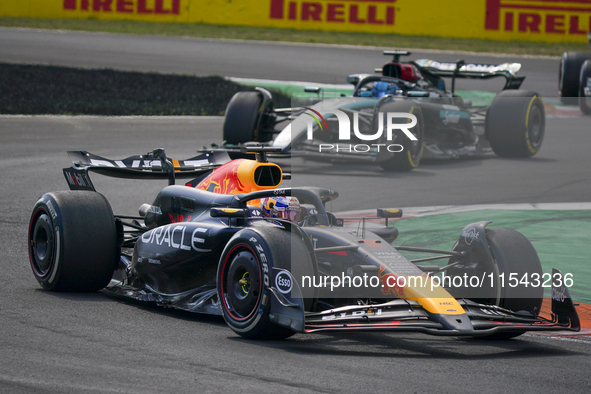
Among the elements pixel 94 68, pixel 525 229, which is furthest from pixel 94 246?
pixel 94 68

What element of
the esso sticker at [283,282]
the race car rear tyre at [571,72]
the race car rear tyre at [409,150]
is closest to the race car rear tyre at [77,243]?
the esso sticker at [283,282]

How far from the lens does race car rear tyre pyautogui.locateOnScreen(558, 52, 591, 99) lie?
65.9ft

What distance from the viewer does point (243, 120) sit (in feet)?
47.0

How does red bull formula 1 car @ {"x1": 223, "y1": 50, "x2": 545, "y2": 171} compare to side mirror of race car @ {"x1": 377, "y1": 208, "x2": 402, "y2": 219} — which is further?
red bull formula 1 car @ {"x1": 223, "y1": 50, "x2": 545, "y2": 171}

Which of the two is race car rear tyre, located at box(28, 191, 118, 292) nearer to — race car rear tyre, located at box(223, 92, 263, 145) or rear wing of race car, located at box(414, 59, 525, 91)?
race car rear tyre, located at box(223, 92, 263, 145)

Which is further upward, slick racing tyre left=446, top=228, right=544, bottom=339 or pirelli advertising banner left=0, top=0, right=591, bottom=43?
pirelli advertising banner left=0, top=0, right=591, bottom=43

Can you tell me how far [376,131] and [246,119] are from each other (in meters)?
8.12

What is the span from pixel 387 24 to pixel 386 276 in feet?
75.5

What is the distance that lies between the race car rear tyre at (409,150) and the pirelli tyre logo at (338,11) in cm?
2145

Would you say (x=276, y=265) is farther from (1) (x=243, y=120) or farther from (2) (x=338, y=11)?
(2) (x=338, y=11)

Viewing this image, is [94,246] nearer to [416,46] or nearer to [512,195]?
[512,195]

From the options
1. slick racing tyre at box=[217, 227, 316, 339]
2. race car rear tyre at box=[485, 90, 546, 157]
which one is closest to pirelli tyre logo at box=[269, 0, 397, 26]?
race car rear tyre at box=[485, 90, 546, 157]

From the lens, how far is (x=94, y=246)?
6848mm

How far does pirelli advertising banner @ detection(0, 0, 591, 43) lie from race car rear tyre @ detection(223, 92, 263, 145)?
Result: 14.0m
